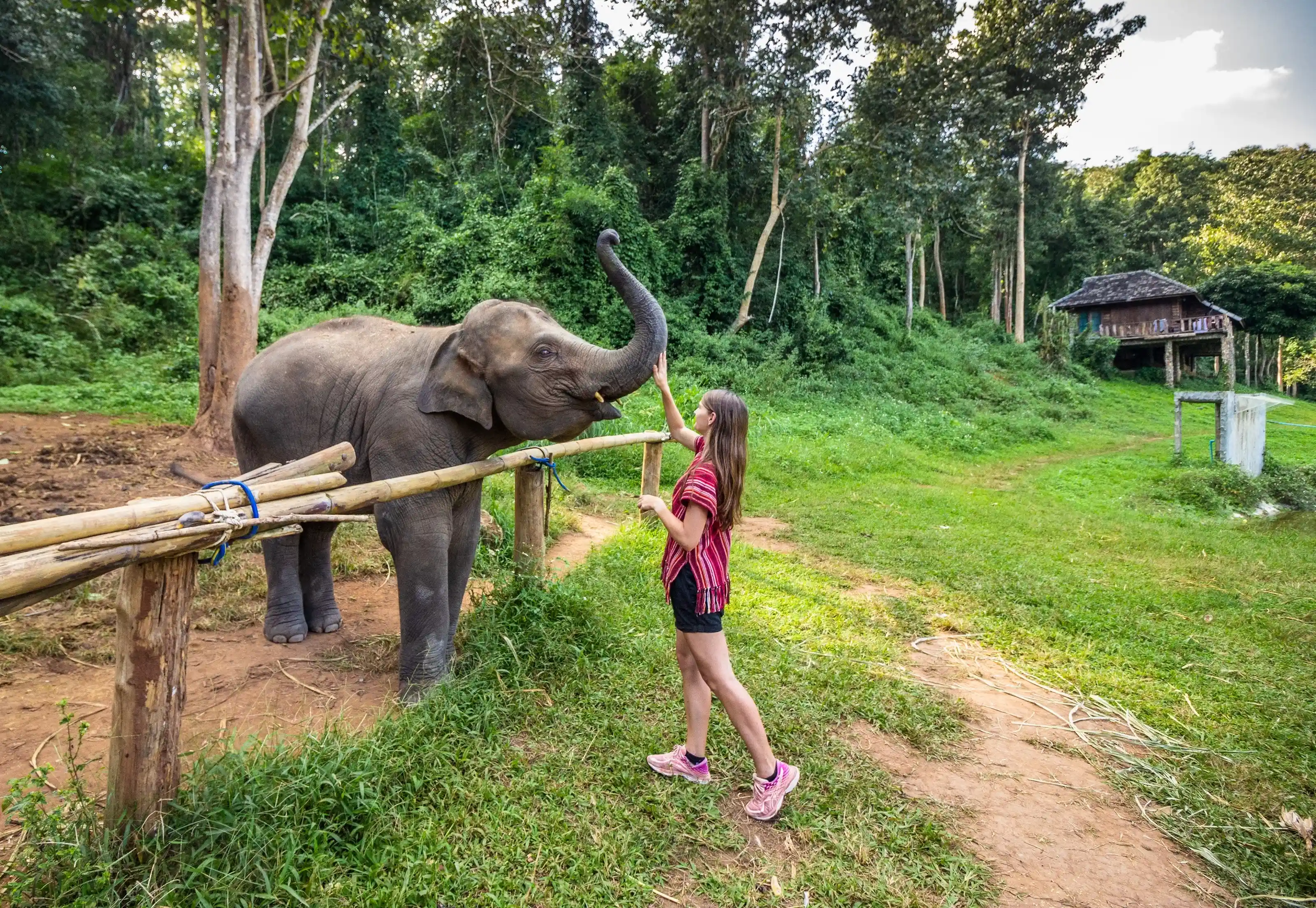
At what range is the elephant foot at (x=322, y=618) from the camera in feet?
15.7

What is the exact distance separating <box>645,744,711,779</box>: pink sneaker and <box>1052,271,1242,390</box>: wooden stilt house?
34.0 metres

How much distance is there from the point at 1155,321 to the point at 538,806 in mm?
37531

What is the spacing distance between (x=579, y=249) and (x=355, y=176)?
36.1 ft

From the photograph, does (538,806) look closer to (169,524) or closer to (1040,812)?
(169,524)

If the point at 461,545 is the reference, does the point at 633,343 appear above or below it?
above

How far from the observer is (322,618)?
Result: 15.7 ft

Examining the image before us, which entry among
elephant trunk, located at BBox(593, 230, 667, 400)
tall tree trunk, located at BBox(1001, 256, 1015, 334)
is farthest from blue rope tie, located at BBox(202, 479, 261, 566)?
tall tree trunk, located at BBox(1001, 256, 1015, 334)

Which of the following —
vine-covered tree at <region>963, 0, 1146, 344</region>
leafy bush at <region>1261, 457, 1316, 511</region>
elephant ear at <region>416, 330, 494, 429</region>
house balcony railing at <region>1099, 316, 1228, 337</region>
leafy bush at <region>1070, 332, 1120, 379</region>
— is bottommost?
leafy bush at <region>1261, 457, 1316, 511</region>

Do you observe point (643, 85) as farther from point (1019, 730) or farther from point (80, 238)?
point (1019, 730)

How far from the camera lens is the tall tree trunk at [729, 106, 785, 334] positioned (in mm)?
19531

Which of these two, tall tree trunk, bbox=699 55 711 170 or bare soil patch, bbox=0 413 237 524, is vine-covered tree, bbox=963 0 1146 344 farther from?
bare soil patch, bbox=0 413 237 524

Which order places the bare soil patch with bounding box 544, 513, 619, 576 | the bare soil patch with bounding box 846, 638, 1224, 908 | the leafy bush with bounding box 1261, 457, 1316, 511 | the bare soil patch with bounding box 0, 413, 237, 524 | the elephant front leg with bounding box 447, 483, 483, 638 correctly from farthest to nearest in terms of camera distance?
1. the leafy bush with bounding box 1261, 457, 1316, 511
2. the bare soil patch with bounding box 544, 513, 619, 576
3. the bare soil patch with bounding box 0, 413, 237, 524
4. the elephant front leg with bounding box 447, 483, 483, 638
5. the bare soil patch with bounding box 846, 638, 1224, 908

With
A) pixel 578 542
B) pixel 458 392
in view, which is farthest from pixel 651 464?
pixel 458 392

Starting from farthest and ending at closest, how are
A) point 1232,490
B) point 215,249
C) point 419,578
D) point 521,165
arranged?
point 521,165 → point 1232,490 → point 215,249 → point 419,578
